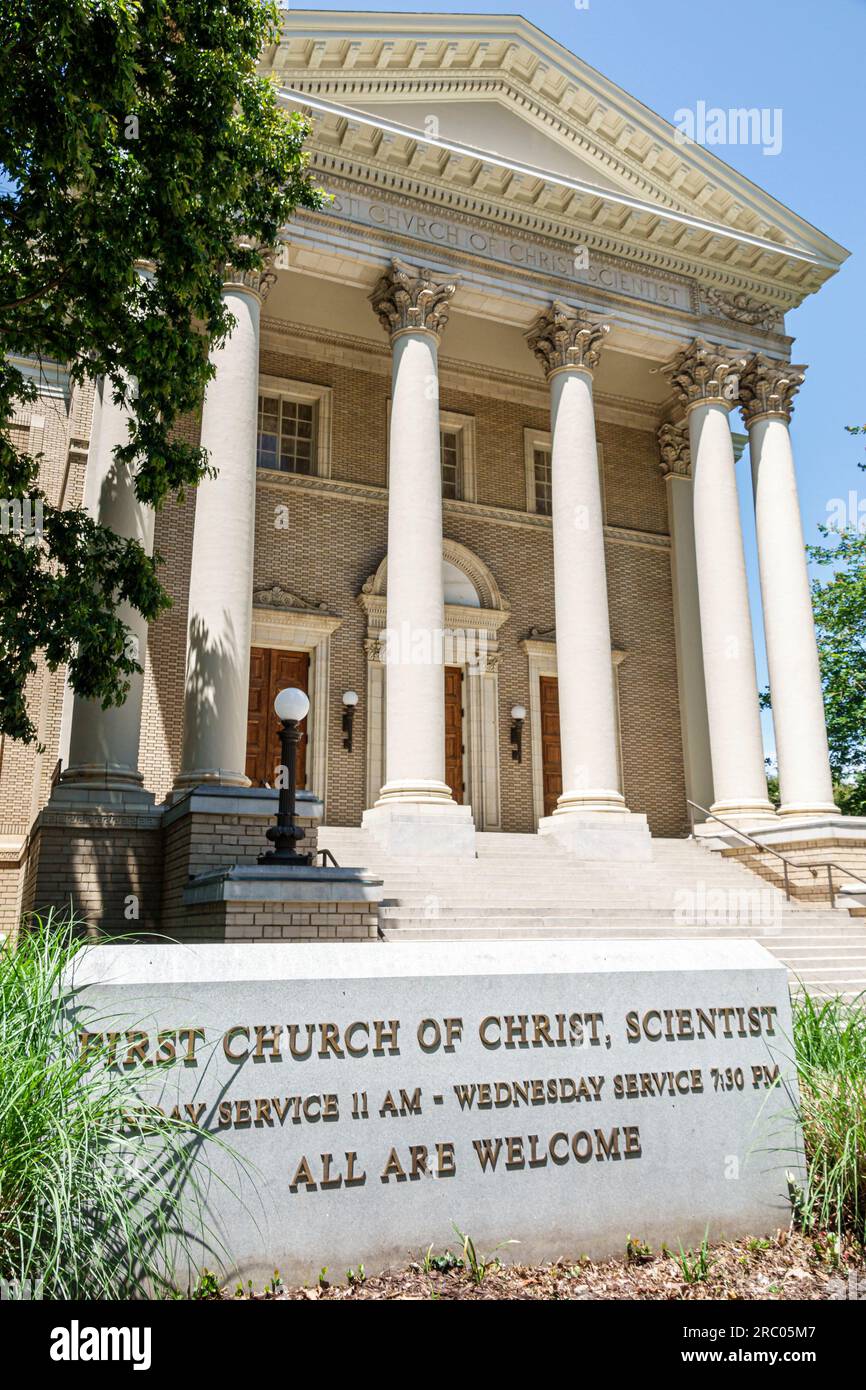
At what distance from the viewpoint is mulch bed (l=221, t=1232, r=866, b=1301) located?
3.92 meters

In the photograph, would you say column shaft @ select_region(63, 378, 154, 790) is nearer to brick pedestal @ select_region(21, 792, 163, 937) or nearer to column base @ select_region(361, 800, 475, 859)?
brick pedestal @ select_region(21, 792, 163, 937)

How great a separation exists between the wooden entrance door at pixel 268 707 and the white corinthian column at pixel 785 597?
29.9 ft

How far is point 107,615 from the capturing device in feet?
30.7

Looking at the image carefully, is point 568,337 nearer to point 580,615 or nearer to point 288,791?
Result: point 580,615

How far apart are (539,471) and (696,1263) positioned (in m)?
20.5

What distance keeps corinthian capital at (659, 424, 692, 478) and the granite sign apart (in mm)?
20240

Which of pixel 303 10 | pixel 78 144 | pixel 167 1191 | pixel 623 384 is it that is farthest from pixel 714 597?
pixel 167 1191

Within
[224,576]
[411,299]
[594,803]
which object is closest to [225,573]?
[224,576]

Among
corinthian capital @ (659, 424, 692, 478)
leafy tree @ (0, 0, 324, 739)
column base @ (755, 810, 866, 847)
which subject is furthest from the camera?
corinthian capital @ (659, 424, 692, 478)

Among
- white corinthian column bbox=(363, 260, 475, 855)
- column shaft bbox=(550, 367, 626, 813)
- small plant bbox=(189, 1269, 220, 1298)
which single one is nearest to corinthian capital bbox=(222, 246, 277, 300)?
white corinthian column bbox=(363, 260, 475, 855)

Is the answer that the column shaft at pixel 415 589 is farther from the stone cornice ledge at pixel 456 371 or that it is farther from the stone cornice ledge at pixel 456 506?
the stone cornice ledge at pixel 456 371

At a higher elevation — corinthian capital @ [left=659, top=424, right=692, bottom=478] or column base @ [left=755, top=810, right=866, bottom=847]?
corinthian capital @ [left=659, top=424, right=692, bottom=478]

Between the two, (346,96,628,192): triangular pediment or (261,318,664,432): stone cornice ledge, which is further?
(261,318,664,432): stone cornice ledge

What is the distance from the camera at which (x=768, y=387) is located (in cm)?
2011
